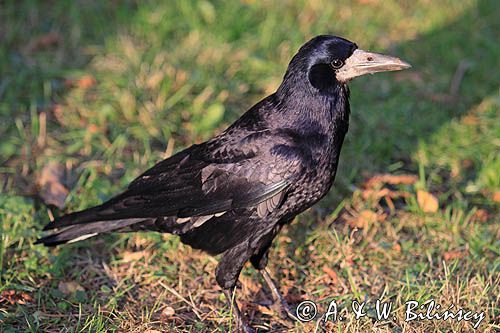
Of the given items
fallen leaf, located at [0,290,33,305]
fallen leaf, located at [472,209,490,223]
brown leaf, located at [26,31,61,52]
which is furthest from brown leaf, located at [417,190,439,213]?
brown leaf, located at [26,31,61,52]

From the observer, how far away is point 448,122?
561 cm

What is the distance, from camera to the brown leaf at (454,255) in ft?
13.6

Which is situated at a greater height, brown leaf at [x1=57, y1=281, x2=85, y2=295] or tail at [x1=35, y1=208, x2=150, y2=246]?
tail at [x1=35, y1=208, x2=150, y2=246]

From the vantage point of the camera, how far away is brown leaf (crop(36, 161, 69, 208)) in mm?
4461

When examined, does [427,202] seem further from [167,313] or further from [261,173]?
[167,313]

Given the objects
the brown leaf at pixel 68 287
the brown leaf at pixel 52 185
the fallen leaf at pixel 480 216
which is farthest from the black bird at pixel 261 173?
the fallen leaf at pixel 480 216

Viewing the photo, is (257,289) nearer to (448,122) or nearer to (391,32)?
(448,122)

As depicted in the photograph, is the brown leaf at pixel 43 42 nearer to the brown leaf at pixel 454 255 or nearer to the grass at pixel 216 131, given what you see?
the grass at pixel 216 131

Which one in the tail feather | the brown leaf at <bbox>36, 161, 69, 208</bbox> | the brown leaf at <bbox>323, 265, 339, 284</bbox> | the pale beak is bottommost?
the brown leaf at <bbox>323, 265, 339, 284</bbox>

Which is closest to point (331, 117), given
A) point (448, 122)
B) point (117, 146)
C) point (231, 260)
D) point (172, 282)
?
point (231, 260)

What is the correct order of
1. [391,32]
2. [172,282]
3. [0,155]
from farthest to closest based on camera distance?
[391,32], [0,155], [172,282]

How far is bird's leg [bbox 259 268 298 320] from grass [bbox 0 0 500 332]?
0.06 meters

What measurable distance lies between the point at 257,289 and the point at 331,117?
3.54 feet

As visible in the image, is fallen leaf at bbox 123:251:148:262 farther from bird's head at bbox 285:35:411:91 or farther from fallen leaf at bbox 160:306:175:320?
bird's head at bbox 285:35:411:91
